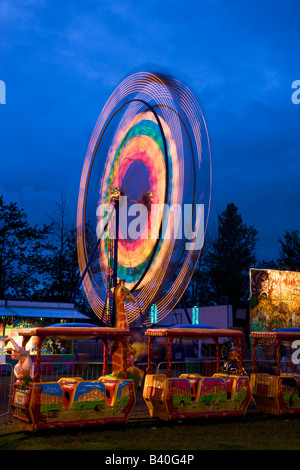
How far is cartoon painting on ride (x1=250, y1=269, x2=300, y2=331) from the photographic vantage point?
99.3 ft

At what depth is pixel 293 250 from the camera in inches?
2234

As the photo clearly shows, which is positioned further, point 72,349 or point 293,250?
point 293,250

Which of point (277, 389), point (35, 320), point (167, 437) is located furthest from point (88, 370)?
point (35, 320)

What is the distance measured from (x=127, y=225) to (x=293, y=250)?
3647 centimetres

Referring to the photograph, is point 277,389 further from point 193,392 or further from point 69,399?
point 69,399

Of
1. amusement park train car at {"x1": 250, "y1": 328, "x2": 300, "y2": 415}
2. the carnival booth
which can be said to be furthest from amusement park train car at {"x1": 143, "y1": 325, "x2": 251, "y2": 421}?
the carnival booth

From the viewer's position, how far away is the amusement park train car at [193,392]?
1136cm

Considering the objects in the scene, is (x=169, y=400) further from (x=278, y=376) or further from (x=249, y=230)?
(x=249, y=230)

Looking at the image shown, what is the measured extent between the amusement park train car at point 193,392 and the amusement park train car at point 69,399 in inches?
30.8

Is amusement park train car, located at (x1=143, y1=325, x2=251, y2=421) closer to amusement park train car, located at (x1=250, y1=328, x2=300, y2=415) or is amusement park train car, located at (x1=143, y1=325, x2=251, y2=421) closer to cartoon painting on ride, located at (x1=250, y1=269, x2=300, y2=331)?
amusement park train car, located at (x1=250, y1=328, x2=300, y2=415)

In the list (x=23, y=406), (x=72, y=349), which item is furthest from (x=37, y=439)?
(x=72, y=349)

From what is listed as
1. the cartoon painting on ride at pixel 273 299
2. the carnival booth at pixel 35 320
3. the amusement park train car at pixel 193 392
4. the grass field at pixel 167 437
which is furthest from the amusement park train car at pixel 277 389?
the cartoon painting on ride at pixel 273 299

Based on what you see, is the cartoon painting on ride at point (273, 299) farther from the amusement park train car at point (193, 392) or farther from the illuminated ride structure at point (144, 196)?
the amusement park train car at point (193, 392)

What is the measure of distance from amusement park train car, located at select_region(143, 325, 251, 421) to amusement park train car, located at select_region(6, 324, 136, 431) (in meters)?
0.78
